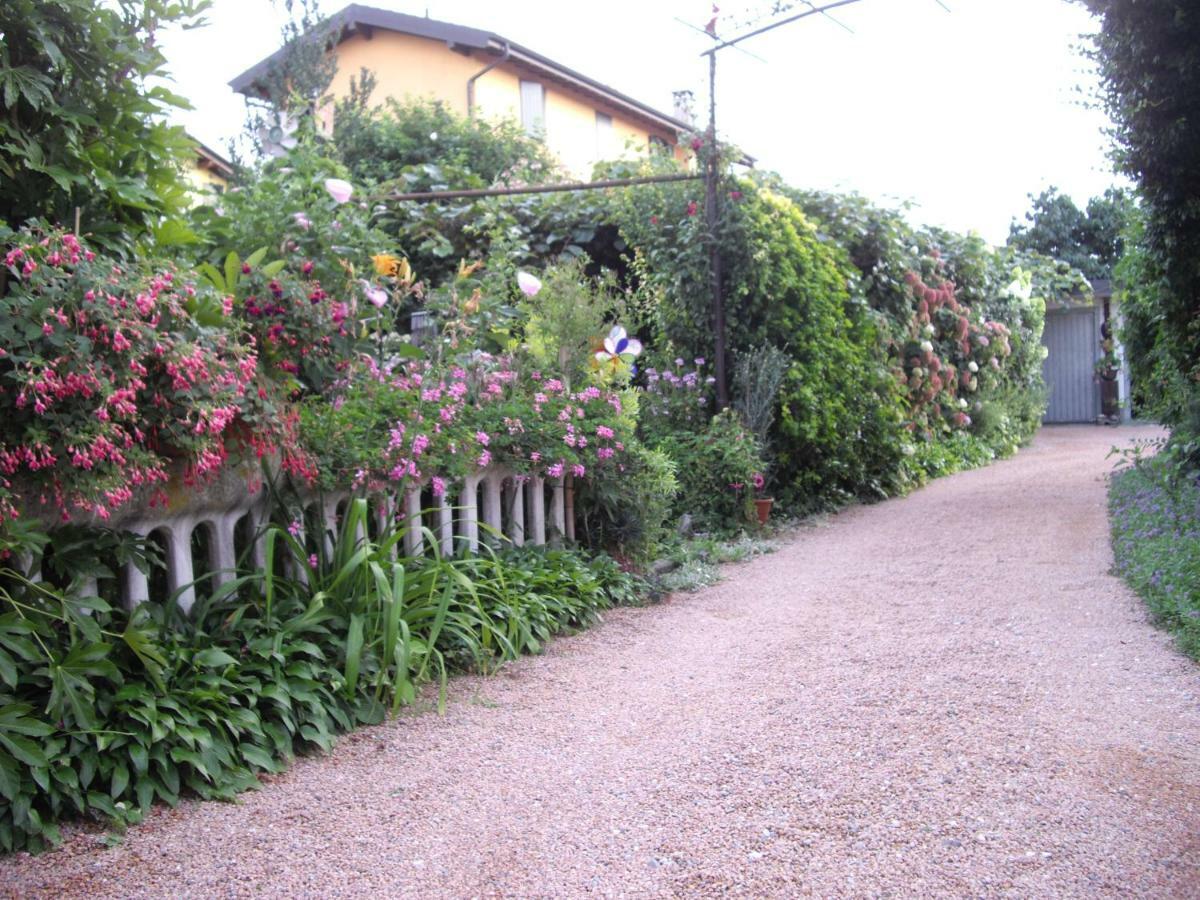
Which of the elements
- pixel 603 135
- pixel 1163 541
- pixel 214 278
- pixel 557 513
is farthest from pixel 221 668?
pixel 603 135

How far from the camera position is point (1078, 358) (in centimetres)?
2059

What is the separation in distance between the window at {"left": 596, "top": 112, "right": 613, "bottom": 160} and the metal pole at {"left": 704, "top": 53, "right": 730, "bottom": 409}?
46.0ft

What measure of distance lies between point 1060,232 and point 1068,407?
915cm

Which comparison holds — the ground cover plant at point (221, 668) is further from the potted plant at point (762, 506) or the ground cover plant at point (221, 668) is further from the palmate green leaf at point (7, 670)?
the potted plant at point (762, 506)

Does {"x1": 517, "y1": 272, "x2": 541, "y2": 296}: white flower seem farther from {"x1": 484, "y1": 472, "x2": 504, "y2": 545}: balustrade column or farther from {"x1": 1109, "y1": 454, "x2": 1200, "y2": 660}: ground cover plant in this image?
{"x1": 1109, "y1": 454, "x2": 1200, "y2": 660}: ground cover plant

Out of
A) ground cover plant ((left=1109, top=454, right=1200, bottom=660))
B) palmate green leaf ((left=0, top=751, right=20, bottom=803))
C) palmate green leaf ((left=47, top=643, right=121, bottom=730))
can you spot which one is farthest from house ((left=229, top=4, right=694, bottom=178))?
palmate green leaf ((left=0, top=751, right=20, bottom=803))

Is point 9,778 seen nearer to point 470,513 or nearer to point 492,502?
point 470,513

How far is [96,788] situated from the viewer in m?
3.07

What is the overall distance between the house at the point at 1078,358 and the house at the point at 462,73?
8504 mm

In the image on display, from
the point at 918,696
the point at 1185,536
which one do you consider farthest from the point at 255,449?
the point at 1185,536

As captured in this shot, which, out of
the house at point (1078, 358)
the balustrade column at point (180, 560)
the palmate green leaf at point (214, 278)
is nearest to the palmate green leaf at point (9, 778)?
the balustrade column at point (180, 560)

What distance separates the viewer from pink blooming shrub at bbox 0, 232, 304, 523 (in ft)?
9.52

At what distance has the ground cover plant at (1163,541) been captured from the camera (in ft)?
16.3

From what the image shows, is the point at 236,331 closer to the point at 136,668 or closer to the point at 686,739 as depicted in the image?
the point at 136,668
